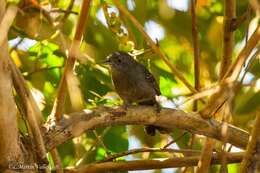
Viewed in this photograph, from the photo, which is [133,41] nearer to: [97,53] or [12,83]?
[97,53]

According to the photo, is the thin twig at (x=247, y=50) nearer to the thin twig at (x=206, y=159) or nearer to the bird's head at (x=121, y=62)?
the thin twig at (x=206, y=159)

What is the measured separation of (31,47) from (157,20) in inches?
29.9

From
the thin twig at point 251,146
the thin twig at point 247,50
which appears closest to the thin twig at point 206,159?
the thin twig at point 251,146

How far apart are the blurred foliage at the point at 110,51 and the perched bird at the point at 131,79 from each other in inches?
13.3

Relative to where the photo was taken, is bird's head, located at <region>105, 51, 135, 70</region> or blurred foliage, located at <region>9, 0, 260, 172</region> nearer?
blurred foliage, located at <region>9, 0, 260, 172</region>

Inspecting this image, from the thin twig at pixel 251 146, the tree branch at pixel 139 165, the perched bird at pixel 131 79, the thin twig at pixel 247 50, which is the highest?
the perched bird at pixel 131 79

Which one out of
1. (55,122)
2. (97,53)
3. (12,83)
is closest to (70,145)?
(97,53)

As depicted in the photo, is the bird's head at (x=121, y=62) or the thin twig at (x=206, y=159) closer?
the thin twig at (x=206, y=159)

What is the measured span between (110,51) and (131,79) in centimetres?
91

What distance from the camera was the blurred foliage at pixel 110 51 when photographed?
11.5 ft

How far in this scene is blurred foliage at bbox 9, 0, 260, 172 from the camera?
3.51 meters

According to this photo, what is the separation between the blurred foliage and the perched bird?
0.34 meters

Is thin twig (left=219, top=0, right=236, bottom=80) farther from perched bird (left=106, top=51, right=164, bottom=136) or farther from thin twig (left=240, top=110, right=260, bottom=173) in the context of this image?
perched bird (left=106, top=51, right=164, bottom=136)

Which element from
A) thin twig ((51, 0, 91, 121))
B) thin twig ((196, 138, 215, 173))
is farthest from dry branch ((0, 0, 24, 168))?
thin twig ((196, 138, 215, 173))
